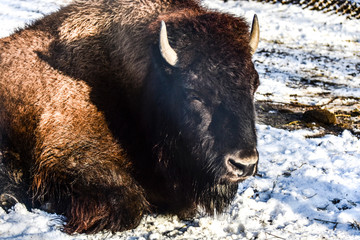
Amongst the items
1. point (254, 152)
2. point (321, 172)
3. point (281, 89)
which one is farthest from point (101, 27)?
point (281, 89)

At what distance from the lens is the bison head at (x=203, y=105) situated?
2789 millimetres

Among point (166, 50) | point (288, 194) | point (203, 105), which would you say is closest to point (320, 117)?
point (288, 194)

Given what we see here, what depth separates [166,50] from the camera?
2904mm

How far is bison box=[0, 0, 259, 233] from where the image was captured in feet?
9.48

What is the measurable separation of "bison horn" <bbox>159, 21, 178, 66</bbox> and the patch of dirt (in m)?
3.03

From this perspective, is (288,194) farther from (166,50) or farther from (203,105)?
(166,50)

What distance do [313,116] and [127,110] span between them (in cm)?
354

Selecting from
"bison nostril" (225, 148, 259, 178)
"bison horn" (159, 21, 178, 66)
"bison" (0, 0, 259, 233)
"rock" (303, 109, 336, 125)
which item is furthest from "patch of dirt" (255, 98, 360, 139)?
"bison horn" (159, 21, 178, 66)

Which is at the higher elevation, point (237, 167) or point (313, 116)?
point (237, 167)

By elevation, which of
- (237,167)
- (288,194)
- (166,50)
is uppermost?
(166,50)

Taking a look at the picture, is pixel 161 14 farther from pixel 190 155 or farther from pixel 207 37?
pixel 190 155

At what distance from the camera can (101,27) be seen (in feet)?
11.2

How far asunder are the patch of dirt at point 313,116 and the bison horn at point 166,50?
3034mm

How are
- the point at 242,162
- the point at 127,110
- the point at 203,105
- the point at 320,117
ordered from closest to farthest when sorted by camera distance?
the point at 242,162
the point at 203,105
the point at 127,110
the point at 320,117
